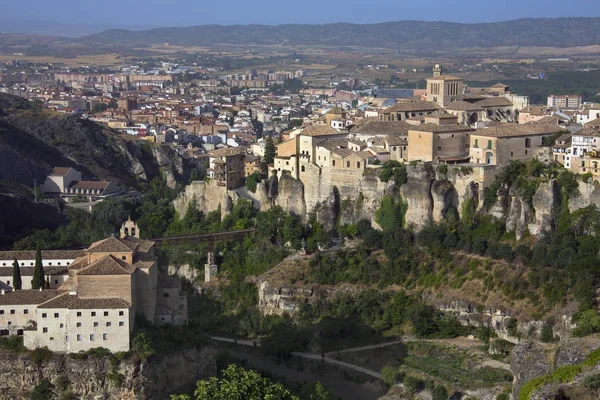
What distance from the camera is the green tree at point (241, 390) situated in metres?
25.0

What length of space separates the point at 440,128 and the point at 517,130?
2736 mm

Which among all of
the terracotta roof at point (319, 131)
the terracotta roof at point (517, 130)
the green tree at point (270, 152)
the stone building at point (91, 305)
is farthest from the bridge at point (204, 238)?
the stone building at point (91, 305)

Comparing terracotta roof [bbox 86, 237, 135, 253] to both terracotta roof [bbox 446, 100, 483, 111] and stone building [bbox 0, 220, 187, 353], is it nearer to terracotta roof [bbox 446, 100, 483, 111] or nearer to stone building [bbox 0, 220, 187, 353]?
stone building [bbox 0, 220, 187, 353]

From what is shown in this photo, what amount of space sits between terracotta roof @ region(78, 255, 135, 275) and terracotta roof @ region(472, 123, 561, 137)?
53.4 feet

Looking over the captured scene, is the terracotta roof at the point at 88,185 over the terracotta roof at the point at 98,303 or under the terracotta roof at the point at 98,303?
under

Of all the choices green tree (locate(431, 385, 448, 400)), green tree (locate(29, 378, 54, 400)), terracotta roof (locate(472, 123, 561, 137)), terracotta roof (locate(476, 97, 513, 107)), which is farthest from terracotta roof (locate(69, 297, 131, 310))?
terracotta roof (locate(476, 97, 513, 107))

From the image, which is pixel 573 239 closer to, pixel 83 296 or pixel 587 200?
pixel 587 200

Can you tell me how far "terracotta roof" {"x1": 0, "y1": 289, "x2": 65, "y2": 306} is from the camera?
3070cm

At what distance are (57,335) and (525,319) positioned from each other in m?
14.1

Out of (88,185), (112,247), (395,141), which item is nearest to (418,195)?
(395,141)

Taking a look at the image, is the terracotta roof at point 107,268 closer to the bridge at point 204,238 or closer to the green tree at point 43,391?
the green tree at point 43,391

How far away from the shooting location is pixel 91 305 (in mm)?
29297

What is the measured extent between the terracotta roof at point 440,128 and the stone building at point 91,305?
47.6 ft

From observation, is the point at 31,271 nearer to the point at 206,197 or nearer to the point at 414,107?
the point at 206,197
